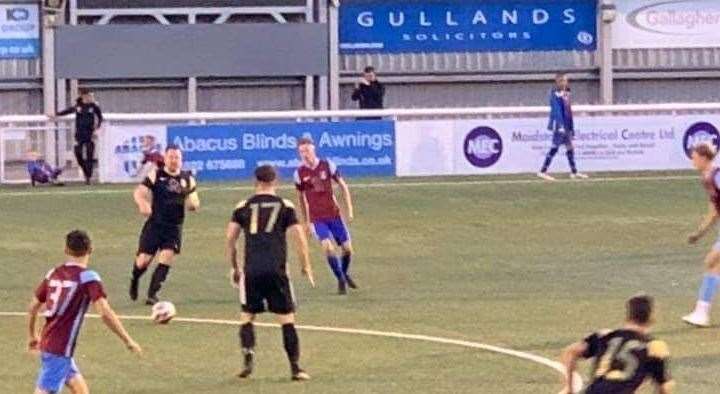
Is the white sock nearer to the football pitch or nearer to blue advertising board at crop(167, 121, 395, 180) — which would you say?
the football pitch

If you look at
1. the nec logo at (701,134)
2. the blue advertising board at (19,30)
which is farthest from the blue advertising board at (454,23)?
the nec logo at (701,134)

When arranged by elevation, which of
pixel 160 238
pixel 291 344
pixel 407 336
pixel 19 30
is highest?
pixel 19 30

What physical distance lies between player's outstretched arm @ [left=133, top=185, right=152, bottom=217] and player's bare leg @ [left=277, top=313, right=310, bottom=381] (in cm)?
518

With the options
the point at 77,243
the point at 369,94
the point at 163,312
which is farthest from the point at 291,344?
the point at 369,94

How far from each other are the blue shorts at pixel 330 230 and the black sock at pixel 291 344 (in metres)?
5.98

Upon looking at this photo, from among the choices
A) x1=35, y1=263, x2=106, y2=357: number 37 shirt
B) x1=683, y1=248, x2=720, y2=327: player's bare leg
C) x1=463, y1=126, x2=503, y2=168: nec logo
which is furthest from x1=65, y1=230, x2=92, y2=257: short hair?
x1=463, y1=126, x2=503, y2=168: nec logo

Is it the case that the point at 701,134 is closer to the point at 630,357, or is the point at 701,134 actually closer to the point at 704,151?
the point at 704,151

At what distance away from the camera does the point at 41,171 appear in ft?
118

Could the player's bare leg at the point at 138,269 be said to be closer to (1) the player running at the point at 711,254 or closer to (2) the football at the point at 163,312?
(2) the football at the point at 163,312

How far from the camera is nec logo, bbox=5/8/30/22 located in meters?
44.2

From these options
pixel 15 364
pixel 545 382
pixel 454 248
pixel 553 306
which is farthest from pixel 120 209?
pixel 545 382

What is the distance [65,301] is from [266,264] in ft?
10.4

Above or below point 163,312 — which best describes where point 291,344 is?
below

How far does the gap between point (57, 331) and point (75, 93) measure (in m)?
32.3
